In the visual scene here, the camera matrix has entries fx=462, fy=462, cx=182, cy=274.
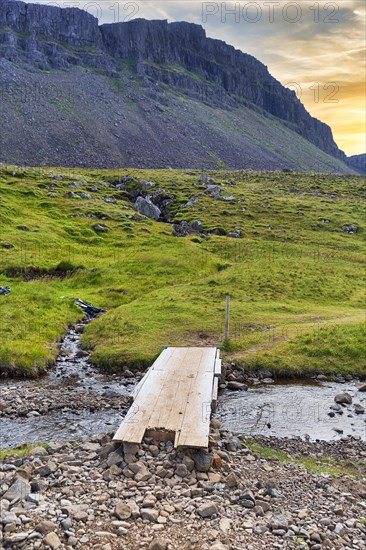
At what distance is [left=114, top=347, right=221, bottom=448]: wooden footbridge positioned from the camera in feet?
52.9

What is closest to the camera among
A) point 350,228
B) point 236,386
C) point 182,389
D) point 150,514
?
point 150,514

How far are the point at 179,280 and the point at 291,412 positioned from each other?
3082 cm

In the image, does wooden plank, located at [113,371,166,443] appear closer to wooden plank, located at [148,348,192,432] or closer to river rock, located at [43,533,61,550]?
wooden plank, located at [148,348,192,432]

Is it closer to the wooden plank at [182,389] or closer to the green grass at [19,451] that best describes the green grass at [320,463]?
the wooden plank at [182,389]

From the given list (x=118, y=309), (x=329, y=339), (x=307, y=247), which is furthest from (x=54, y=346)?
(x=307, y=247)

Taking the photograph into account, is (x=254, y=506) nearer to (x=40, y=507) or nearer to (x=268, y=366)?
(x=40, y=507)

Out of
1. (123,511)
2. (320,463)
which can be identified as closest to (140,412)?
(123,511)

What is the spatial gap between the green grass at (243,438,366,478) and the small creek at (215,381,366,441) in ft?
6.32

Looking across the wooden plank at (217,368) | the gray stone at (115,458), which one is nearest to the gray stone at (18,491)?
the gray stone at (115,458)

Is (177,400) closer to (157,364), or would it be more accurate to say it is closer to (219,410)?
(219,410)

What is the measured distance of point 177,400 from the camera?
19781mm

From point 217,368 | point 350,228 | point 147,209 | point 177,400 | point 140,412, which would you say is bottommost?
point 217,368

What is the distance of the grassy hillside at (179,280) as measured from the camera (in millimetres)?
31953

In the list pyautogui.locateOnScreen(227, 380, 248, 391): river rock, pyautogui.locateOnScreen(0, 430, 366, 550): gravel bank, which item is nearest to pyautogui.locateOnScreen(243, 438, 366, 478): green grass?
pyautogui.locateOnScreen(0, 430, 366, 550): gravel bank
